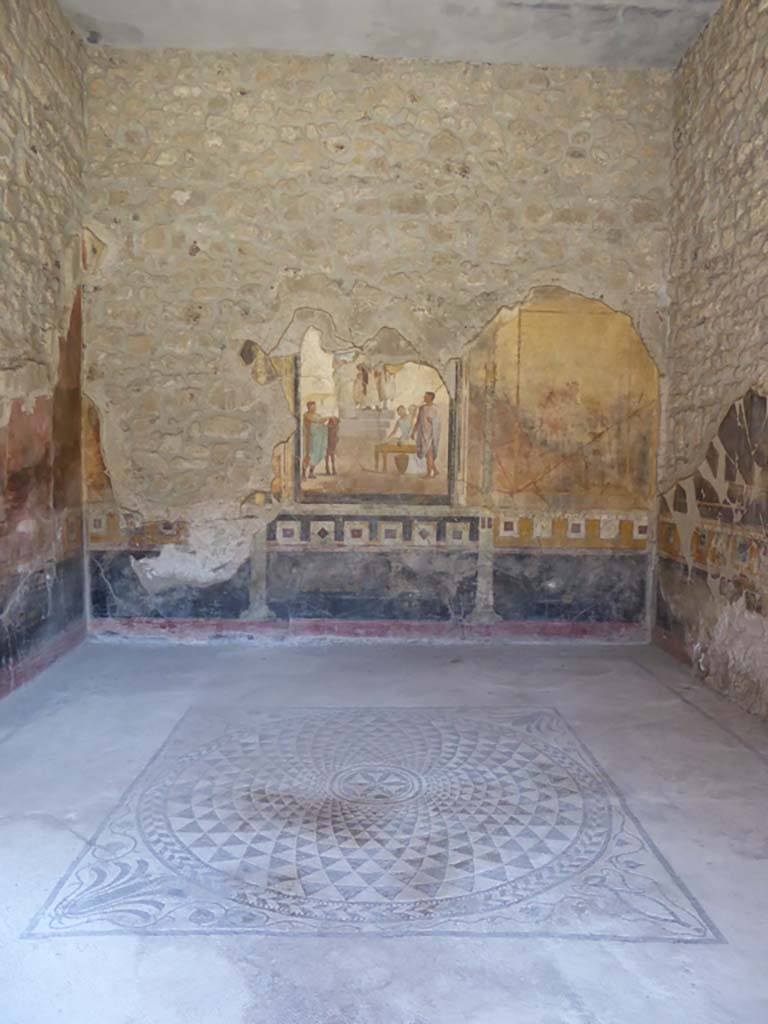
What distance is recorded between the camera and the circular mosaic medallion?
7.07 ft

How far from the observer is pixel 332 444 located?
4938 mm

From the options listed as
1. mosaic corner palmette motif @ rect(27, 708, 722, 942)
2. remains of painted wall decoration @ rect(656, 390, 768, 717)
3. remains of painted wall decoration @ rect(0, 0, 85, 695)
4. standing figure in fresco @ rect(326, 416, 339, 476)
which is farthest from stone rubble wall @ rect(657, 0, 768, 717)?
remains of painted wall decoration @ rect(0, 0, 85, 695)

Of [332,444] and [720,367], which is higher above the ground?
[720,367]

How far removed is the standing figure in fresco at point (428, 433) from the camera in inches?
195

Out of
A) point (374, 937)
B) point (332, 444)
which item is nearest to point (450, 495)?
point (332, 444)

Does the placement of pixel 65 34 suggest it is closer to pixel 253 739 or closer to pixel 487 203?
pixel 487 203

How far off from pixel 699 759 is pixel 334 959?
1.94 m

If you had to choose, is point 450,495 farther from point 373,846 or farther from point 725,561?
point 373,846

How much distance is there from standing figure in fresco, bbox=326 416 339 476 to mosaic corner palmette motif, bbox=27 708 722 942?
A: 205 cm

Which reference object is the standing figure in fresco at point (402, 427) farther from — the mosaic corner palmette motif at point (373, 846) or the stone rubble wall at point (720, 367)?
the mosaic corner palmette motif at point (373, 846)

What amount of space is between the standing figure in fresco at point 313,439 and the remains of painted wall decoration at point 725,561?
92.9 inches

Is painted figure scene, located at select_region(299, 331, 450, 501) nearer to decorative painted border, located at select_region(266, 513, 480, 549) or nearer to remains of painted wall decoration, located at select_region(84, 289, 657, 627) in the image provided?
remains of painted wall decoration, located at select_region(84, 289, 657, 627)

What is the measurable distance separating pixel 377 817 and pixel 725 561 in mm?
2604

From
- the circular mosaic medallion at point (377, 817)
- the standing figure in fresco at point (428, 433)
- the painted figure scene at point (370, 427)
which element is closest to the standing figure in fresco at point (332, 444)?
the painted figure scene at point (370, 427)
